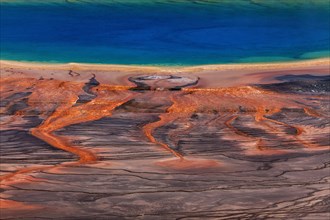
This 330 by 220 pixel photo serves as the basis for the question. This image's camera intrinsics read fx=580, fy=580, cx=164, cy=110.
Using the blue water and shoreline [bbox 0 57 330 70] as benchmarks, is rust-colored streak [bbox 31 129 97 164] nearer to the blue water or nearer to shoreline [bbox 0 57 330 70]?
shoreline [bbox 0 57 330 70]

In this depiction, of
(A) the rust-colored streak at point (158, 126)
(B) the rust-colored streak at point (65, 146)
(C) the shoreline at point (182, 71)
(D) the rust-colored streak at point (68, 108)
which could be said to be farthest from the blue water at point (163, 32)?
(B) the rust-colored streak at point (65, 146)

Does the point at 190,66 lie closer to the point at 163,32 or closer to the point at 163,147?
the point at 163,32

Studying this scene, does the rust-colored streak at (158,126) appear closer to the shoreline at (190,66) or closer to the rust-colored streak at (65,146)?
the rust-colored streak at (65,146)

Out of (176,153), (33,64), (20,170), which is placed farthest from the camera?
(33,64)

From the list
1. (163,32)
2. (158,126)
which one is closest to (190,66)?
(163,32)

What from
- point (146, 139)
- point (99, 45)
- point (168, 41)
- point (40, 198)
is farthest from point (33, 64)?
point (40, 198)

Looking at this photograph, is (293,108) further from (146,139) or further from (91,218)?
(91,218)

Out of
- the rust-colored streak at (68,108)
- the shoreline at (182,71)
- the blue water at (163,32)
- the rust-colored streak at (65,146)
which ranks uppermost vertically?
the blue water at (163,32)
